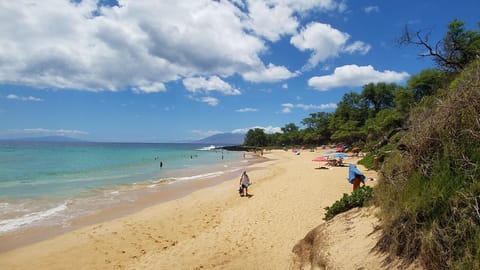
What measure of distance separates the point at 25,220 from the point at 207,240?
28.8 ft

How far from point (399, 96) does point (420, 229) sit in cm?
4845

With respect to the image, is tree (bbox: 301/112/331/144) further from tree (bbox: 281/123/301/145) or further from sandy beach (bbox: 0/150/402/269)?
sandy beach (bbox: 0/150/402/269)

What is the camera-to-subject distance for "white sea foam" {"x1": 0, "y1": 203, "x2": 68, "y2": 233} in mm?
11352

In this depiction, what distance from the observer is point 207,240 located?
29.5ft

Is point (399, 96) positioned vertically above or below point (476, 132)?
above

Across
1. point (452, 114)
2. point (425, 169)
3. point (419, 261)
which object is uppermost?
point (452, 114)

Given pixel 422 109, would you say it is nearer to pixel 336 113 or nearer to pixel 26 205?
pixel 26 205

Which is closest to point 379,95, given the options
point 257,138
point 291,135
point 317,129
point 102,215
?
point 317,129

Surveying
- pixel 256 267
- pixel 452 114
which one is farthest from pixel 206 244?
pixel 452 114

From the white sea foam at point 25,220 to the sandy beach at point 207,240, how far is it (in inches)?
107

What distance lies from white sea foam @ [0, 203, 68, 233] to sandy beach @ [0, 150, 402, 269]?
8.91 ft

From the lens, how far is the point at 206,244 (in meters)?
8.66

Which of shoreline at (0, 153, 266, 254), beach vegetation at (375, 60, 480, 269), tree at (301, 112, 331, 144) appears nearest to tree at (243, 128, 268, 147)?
tree at (301, 112, 331, 144)

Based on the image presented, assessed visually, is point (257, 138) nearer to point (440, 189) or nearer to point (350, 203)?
point (350, 203)
